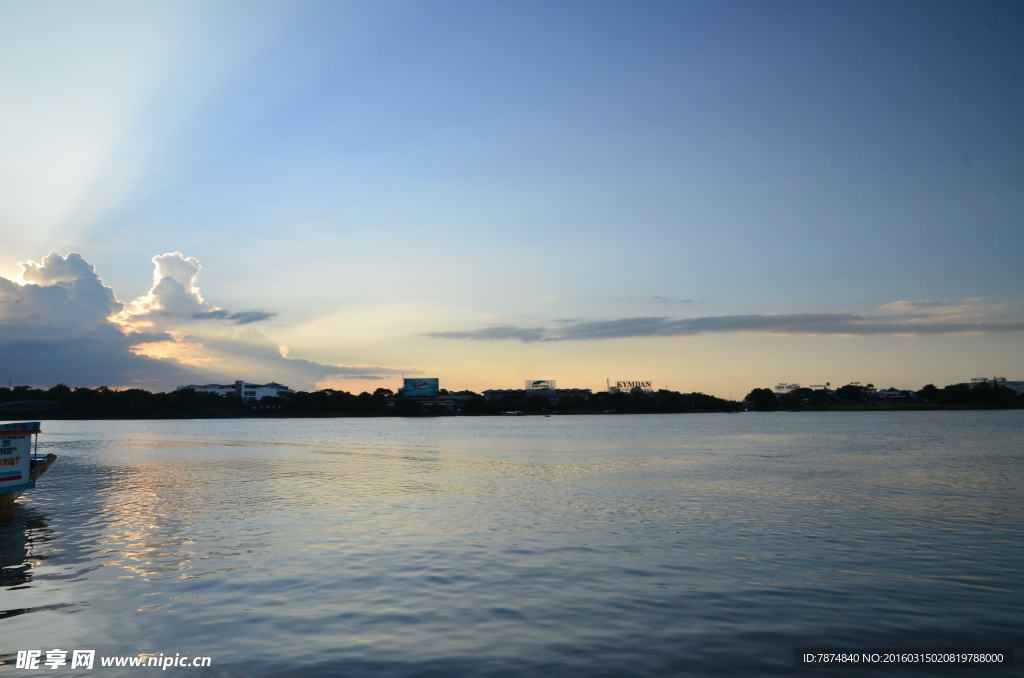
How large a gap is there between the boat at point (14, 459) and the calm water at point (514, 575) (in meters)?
1.73

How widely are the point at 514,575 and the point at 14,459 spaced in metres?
28.0

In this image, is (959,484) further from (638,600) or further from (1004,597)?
(638,600)

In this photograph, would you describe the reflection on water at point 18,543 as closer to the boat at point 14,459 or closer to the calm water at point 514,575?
the calm water at point 514,575

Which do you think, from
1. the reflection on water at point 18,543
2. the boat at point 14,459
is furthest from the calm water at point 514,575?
the boat at point 14,459

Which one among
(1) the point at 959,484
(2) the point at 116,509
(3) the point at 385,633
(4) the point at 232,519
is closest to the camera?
(3) the point at 385,633

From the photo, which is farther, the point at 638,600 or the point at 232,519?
the point at 232,519

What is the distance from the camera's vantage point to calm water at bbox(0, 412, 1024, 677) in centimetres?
1270

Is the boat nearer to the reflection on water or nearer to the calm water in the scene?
the reflection on water

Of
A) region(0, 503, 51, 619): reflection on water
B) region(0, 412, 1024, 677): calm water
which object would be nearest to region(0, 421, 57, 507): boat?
region(0, 503, 51, 619): reflection on water

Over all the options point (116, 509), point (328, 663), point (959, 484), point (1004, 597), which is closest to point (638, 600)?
point (328, 663)

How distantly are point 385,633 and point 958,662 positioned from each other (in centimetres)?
1096

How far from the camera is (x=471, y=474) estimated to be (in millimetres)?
48812

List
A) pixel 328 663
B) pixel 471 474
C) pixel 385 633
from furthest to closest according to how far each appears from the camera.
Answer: pixel 471 474 → pixel 385 633 → pixel 328 663

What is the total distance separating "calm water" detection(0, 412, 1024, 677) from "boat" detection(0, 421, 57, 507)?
1.73m
